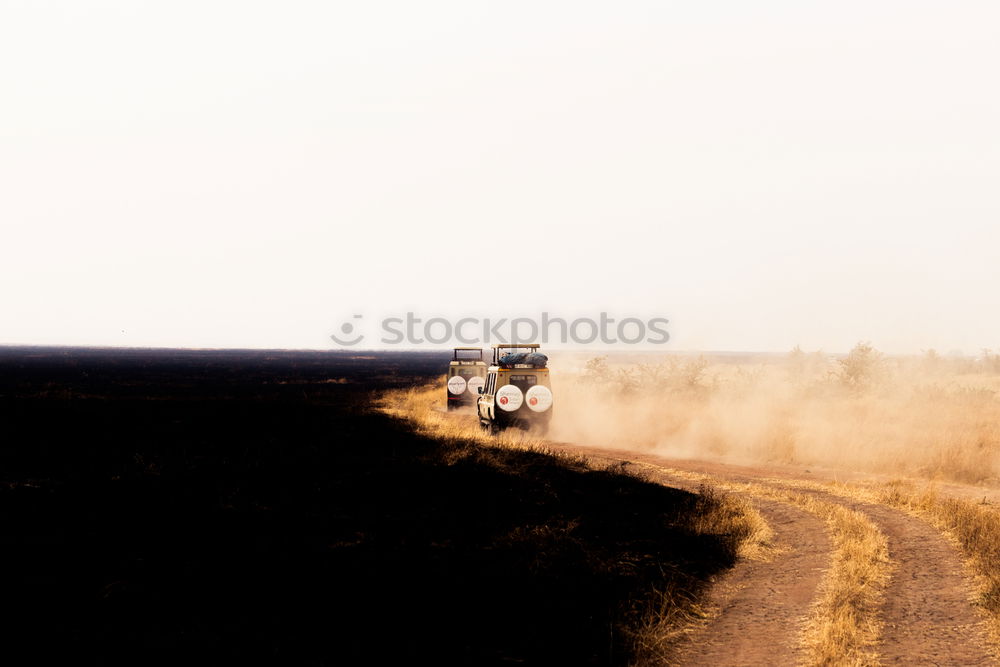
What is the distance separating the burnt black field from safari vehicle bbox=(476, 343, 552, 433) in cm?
352

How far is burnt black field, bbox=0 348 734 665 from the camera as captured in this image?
7008 millimetres

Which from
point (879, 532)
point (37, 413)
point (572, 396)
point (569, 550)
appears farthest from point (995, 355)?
point (37, 413)

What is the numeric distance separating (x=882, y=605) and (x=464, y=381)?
956 inches

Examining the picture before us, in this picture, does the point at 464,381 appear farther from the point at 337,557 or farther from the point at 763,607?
the point at 763,607

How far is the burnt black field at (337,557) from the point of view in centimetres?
701

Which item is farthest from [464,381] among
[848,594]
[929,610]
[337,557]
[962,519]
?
[929,610]

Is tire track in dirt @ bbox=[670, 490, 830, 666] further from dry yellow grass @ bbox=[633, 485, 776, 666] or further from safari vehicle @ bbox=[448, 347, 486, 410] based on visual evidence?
safari vehicle @ bbox=[448, 347, 486, 410]

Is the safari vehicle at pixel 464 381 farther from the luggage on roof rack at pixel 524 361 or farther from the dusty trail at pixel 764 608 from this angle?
the dusty trail at pixel 764 608

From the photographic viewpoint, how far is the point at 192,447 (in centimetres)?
2008

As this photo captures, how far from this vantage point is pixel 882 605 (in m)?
7.66

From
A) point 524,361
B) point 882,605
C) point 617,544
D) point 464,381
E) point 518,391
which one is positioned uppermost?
point 524,361

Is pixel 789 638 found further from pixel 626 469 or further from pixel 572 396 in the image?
pixel 572 396

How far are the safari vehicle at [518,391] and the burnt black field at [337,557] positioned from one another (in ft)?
11.5

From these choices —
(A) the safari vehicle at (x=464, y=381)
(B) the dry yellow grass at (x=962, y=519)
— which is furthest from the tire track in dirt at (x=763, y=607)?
(A) the safari vehicle at (x=464, y=381)
